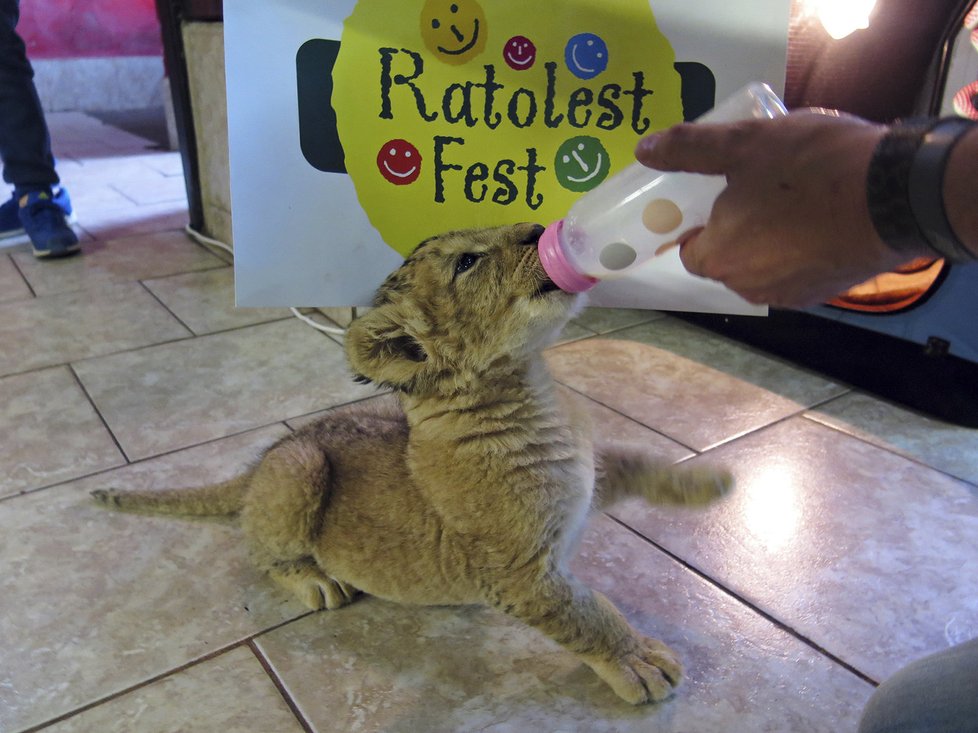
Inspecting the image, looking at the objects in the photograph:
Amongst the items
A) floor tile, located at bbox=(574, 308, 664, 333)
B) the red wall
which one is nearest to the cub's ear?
floor tile, located at bbox=(574, 308, 664, 333)

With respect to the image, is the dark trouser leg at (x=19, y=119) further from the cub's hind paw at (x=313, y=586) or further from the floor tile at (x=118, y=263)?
the cub's hind paw at (x=313, y=586)

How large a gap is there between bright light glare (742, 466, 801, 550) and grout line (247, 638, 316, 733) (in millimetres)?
809

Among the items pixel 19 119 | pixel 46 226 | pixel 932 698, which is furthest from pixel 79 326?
pixel 932 698

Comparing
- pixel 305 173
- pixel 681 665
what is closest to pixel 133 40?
pixel 305 173

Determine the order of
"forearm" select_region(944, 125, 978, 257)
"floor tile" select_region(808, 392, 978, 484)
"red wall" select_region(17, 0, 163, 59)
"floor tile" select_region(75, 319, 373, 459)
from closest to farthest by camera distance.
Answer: "forearm" select_region(944, 125, 978, 257) < "floor tile" select_region(808, 392, 978, 484) < "floor tile" select_region(75, 319, 373, 459) < "red wall" select_region(17, 0, 163, 59)

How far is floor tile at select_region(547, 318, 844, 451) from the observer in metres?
1.76

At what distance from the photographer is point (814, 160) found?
0.68m

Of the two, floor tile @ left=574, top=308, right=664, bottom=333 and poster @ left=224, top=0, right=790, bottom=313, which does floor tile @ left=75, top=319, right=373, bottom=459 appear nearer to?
poster @ left=224, top=0, right=790, bottom=313

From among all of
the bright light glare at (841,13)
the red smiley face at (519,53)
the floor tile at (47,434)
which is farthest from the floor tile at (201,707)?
the bright light glare at (841,13)

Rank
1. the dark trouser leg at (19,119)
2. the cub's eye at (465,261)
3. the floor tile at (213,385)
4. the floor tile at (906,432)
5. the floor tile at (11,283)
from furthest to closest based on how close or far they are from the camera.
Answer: the dark trouser leg at (19,119)
the floor tile at (11,283)
the floor tile at (213,385)
the floor tile at (906,432)
the cub's eye at (465,261)

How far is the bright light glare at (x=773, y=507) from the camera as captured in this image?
4.51 feet

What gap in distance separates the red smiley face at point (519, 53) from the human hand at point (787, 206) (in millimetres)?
679

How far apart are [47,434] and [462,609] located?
40.7 inches

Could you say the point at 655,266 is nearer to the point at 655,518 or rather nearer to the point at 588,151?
the point at 588,151
